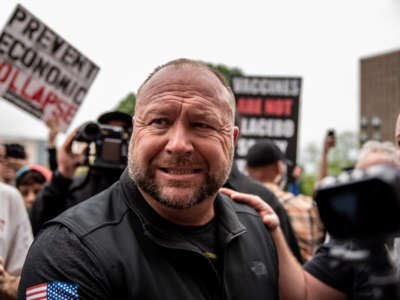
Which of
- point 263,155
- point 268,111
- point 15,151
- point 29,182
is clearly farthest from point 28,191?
point 268,111

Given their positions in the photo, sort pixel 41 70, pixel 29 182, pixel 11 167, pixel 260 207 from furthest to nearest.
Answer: pixel 11 167 < pixel 41 70 < pixel 29 182 < pixel 260 207

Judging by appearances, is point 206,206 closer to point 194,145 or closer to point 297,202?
point 194,145

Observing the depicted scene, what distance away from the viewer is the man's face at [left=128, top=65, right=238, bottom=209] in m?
1.58

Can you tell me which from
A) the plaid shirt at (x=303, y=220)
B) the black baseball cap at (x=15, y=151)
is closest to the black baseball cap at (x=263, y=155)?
the plaid shirt at (x=303, y=220)

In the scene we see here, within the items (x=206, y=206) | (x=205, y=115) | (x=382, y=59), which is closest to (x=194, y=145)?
(x=205, y=115)

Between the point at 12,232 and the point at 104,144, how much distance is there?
0.86 meters

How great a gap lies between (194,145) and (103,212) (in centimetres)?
47

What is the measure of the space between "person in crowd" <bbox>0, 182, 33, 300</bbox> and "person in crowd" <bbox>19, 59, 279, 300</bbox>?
0.98m

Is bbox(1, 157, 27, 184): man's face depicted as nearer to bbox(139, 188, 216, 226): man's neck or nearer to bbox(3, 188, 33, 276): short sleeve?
bbox(3, 188, 33, 276): short sleeve

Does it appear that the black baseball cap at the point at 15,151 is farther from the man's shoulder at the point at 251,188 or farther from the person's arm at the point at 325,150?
the person's arm at the point at 325,150

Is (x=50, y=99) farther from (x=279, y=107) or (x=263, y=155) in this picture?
(x=279, y=107)

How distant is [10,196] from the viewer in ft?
7.78

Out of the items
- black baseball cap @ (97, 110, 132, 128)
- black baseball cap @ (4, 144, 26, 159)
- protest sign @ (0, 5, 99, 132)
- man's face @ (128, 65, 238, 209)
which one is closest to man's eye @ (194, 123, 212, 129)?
man's face @ (128, 65, 238, 209)

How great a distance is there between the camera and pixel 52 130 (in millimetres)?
3863
